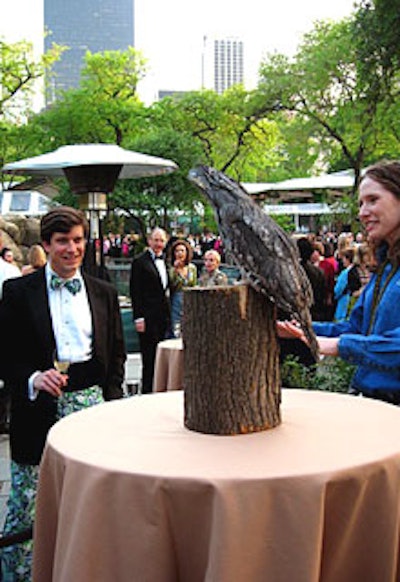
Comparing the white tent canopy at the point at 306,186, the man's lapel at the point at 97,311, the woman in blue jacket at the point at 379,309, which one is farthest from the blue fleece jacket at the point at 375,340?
the white tent canopy at the point at 306,186

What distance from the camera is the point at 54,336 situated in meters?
3.36

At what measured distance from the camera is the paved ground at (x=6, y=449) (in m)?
5.03

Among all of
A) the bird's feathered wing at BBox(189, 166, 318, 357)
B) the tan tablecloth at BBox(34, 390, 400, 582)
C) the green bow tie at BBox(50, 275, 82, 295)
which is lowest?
the tan tablecloth at BBox(34, 390, 400, 582)

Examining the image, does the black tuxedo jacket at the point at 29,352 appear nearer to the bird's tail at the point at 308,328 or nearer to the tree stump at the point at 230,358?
the tree stump at the point at 230,358

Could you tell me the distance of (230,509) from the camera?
1.77 meters

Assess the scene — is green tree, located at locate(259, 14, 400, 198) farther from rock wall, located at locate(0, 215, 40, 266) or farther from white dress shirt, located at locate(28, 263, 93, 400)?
white dress shirt, located at locate(28, 263, 93, 400)

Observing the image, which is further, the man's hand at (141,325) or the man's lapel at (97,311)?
the man's hand at (141,325)

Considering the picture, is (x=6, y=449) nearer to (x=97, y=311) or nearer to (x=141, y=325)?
(x=141, y=325)

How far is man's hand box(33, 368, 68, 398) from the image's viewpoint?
10.2 ft

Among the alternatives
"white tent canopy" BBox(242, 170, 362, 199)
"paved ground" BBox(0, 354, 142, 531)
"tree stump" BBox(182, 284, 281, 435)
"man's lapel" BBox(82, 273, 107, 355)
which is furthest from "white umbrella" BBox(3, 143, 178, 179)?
"white tent canopy" BBox(242, 170, 362, 199)

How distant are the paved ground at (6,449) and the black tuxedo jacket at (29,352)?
1.41 m

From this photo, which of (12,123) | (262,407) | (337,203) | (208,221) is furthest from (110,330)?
(12,123)

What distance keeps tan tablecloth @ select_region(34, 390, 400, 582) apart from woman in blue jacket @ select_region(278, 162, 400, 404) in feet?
1.74

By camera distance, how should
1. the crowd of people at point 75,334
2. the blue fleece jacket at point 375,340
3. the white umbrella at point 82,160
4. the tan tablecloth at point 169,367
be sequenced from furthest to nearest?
1. the white umbrella at point 82,160
2. the tan tablecloth at point 169,367
3. the crowd of people at point 75,334
4. the blue fleece jacket at point 375,340
